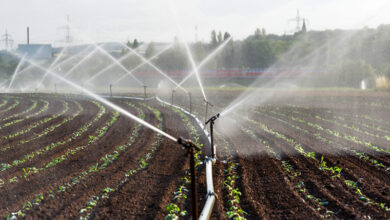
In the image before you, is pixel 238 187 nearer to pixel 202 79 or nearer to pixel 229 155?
pixel 229 155

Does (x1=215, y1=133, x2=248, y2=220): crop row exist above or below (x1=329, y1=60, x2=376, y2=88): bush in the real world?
below

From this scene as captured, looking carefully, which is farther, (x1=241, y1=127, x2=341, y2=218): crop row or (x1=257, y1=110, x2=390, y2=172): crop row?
(x1=257, y1=110, x2=390, y2=172): crop row

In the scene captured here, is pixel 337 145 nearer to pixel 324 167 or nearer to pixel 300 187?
pixel 324 167

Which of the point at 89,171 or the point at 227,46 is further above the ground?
the point at 227,46

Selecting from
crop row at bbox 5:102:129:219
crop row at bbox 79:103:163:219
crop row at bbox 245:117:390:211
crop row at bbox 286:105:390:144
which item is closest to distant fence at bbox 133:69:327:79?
crop row at bbox 286:105:390:144

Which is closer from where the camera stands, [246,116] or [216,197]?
[216,197]

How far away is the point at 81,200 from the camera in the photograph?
748 centimetres

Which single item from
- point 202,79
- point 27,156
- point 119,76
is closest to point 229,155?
point 27,156

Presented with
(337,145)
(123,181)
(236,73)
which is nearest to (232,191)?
(123,181)

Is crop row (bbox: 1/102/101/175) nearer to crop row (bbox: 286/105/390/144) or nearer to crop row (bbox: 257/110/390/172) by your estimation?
crop row (bbox: 257/110/390/172)

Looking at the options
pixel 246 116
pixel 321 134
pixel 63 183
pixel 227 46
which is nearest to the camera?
pixel 63 183

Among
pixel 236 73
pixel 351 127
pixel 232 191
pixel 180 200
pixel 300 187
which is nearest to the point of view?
pixel 180 200

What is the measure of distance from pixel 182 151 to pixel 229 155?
1545 millimetres

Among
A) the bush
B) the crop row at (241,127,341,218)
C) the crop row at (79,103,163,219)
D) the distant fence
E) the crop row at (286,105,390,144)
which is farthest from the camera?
the distant fence
